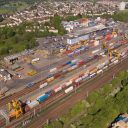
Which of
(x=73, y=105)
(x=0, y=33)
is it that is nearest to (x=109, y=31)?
(x=0, y=33)

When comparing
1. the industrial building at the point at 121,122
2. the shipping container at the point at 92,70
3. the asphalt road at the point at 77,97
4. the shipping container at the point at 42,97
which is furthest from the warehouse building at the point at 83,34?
the industrial building at the point at 121,122

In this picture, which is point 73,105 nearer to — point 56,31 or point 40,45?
point 40,45

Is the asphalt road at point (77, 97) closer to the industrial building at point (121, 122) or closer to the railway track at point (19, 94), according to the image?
the railway track at point (19, 94)

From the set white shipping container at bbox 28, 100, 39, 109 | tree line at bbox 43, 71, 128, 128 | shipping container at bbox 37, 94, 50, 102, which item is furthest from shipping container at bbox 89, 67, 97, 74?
white shipping container at bbox 28, 100, 39, 109

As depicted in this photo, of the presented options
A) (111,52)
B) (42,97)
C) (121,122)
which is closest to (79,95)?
(42,97)

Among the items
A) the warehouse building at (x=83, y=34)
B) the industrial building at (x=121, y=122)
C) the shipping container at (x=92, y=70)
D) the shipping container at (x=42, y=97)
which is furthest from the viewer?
the warehouse building at (x=83, y=34)

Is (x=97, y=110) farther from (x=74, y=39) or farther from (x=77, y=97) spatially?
(x=74, y=39)

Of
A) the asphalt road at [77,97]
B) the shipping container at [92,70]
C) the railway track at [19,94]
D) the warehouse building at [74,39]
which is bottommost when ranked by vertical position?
the asphalt road at [77,97]

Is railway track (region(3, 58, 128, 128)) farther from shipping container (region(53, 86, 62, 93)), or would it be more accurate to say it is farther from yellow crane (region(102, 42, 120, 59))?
yellow crane (region(102, 42, 120, 59))
